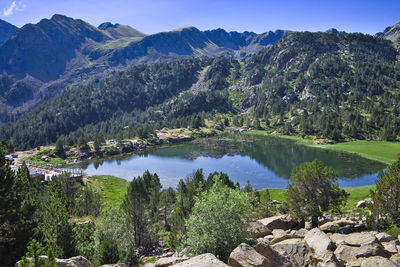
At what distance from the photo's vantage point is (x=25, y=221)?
29.6 meters

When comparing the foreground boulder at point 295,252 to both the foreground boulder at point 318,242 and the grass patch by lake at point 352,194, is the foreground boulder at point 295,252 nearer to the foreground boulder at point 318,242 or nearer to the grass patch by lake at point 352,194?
the foreground boulder at point 318,242

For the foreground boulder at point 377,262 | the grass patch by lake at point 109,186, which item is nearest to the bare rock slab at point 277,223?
the foreground boulder at point 377,262

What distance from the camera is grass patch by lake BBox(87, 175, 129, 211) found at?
9717 centimetres

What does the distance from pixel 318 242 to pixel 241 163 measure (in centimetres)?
11466

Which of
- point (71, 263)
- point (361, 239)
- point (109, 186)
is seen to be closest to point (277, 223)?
point (361, 239)

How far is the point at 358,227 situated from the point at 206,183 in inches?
1307

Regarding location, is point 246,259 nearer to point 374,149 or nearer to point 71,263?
point 71,263

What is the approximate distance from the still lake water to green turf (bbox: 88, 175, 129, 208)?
686cm

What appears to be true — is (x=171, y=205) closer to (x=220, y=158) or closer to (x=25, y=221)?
(x=25, y=221)

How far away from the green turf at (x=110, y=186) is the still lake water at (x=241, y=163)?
6859 mm

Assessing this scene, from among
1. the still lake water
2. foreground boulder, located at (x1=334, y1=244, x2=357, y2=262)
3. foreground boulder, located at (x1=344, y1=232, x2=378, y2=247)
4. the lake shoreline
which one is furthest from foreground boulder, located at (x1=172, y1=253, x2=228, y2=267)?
the still lake water

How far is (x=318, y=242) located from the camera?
91.9 ft

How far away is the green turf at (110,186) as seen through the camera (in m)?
97.1

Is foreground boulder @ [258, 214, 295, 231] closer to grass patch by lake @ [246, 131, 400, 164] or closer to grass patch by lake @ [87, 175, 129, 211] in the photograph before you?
grass patch by lake @ [87, 175, 129, 211]
